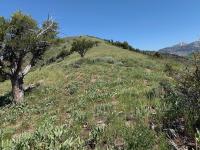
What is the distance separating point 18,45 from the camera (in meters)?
25.8

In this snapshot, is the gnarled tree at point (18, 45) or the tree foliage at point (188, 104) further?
the gnarled tree at point (18, 45)

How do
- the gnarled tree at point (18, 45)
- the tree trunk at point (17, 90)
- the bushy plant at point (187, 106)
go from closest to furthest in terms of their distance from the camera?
the bushy plant at point (187, 106)
the tree trunk at point (17, 90)
the gnarled tree at point (18, 45)

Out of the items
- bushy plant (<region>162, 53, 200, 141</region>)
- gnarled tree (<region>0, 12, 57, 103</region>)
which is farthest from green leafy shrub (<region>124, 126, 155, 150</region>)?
gnarled tree (<region>0, 12, 57, 103</region>)

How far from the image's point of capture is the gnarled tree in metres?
25.8

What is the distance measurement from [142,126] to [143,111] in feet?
5.85

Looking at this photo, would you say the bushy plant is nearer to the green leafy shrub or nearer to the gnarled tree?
the green leafy shrub

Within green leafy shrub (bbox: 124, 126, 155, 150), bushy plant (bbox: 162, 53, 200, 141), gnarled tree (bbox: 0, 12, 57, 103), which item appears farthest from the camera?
gnarled tree (bbox: 0, 12, 57, 103)

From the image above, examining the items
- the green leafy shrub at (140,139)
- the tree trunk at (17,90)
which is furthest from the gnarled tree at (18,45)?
the green leafy shrub at (140,139)

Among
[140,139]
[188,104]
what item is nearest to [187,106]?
[188,104]

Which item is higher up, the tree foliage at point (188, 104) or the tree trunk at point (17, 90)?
the tree foliage at point (188, 104)

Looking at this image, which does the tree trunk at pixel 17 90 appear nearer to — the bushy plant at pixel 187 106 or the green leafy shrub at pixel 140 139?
the bushy plant at pixel 187 106

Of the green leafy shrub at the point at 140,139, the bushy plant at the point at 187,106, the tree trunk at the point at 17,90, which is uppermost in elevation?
the bushy plant at the point at 187,106

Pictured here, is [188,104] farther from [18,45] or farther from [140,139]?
[18,45]

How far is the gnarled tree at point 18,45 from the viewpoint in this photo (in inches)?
1017
